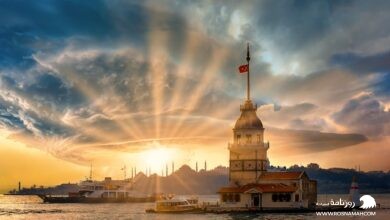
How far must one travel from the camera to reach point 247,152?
11662 cm

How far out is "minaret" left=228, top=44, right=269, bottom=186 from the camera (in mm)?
116188

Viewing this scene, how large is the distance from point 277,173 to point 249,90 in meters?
17.7

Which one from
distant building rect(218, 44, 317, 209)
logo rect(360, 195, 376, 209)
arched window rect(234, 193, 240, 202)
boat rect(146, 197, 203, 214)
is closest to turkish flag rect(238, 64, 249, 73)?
distant building rect(218, 44, 317, 209)

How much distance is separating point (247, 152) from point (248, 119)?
6.44 metres

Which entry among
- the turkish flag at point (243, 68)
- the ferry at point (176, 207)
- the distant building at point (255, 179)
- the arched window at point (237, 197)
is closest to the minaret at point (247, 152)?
the distant building at point (255, 179)

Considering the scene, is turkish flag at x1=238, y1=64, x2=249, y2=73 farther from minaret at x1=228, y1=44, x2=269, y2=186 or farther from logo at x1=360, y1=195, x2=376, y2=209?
logo at x1=360, y1=195, x2=376, y2=209

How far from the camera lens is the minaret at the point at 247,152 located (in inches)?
4574

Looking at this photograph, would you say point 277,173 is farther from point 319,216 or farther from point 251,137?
point 319,216

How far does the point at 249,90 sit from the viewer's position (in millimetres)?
122938

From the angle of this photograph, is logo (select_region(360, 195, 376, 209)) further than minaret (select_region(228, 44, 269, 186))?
Yes

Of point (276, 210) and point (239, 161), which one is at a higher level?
point (239, 161)

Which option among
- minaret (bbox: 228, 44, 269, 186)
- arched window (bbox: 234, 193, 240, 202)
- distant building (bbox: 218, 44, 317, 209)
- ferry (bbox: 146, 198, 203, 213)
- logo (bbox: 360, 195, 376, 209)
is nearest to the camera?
distant building (bbox: 218, 44, 317, 209)

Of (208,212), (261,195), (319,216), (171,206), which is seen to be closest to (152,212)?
(171,206)

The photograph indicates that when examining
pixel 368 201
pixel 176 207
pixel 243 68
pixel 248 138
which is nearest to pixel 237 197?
pixel 248 138
